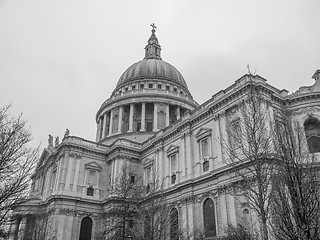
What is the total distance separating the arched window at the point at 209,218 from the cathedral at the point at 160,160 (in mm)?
89

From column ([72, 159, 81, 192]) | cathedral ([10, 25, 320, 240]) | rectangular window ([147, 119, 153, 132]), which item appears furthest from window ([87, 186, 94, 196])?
rectangular window ([147, 119, 153, 132])

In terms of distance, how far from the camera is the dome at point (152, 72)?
6205 cm

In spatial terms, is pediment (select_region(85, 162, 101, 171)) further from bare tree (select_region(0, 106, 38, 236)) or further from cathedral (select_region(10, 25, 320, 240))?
bare tree (select_region(0, 106, 38, 236))

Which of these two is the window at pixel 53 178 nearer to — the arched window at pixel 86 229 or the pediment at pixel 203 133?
the arched window at pixel 86 229

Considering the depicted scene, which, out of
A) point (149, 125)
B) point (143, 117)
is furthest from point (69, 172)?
point (149, 125)

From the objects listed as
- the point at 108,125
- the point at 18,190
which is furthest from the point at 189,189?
the point at 108,125

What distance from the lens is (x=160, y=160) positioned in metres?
38.2

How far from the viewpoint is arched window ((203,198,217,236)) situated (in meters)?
28.6

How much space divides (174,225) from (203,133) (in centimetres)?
986

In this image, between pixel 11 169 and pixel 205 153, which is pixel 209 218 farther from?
pixel 11 169

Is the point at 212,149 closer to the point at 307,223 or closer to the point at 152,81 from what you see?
the point at 307,223

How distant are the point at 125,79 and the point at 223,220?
138 ft

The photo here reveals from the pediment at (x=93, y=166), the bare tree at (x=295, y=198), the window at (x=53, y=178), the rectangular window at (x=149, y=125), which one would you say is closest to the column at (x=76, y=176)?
the pediment at (x=93, y=166)

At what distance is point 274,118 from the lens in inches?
1089
